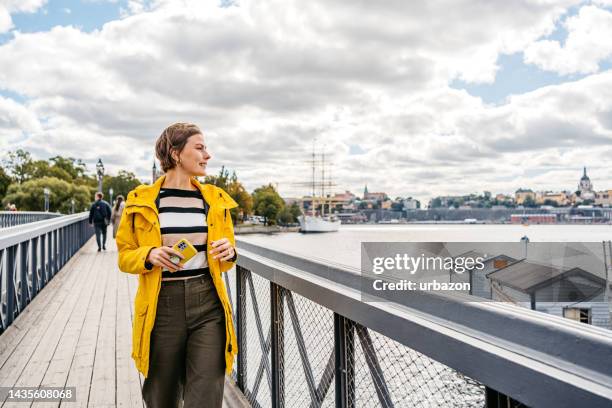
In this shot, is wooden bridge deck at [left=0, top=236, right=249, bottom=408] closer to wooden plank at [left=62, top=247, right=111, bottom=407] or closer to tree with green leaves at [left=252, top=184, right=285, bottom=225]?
wooden plank at [left=62, top=247, right=111, bottom=407]

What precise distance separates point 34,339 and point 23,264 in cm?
155

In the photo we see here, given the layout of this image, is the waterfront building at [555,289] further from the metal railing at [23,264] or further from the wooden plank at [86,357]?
the wooden plank at [86,357]

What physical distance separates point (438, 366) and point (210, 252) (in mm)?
1218

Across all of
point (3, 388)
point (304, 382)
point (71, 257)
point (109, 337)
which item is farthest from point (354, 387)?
point (71, 257)

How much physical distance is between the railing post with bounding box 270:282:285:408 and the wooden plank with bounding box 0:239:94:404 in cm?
221

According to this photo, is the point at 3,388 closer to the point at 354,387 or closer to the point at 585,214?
the point at 354,387

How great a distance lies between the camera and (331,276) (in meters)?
2.40

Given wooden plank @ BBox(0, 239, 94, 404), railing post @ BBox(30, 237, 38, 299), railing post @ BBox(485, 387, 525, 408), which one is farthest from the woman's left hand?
A: railing post @ BBox(30, 237, 38, 299)

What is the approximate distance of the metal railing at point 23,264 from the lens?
5793 mm

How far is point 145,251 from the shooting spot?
7.71ft

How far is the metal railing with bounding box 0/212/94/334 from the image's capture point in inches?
228

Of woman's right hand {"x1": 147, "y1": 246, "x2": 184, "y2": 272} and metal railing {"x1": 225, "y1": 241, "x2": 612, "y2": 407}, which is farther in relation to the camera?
woman's right hand {"x1": 147, "y1": 246, "x2": 184, "y2": 272}

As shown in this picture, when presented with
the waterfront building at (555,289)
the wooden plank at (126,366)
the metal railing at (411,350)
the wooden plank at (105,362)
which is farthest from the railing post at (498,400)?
the waterfront building at (555,289)

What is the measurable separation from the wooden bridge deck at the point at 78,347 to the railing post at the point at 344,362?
181 centimetres
